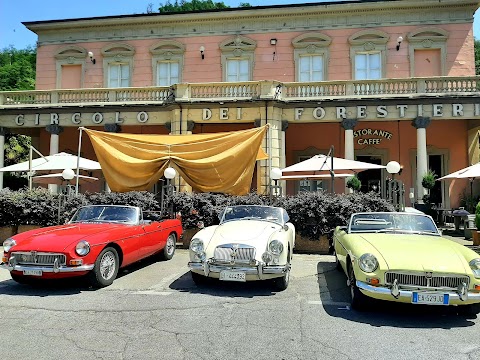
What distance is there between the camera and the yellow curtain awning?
10.4 meters

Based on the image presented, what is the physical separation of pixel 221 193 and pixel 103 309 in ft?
21.6

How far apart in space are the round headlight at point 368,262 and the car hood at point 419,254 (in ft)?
0.49

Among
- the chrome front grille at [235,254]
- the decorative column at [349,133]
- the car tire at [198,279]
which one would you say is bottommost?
the car tire at [198,279]

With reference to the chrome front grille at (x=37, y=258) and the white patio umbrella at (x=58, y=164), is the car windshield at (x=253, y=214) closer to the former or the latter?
the chrome front grille at (x=37, y=258)

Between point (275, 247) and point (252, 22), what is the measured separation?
55.4 feet

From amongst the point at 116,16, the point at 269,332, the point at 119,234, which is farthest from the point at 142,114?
the point at 269,332

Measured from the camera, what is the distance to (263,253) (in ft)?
19.4

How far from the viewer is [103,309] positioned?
521 centimetres

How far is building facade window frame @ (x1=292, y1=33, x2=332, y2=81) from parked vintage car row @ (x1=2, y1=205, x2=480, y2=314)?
13941mm

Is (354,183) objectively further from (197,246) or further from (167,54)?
(167,54)

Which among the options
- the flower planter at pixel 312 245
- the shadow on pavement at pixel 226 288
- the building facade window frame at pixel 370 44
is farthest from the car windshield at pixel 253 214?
the building facade window frame at pixel 370 44

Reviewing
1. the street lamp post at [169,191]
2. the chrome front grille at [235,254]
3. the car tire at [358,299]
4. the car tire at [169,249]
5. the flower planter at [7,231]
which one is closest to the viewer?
the car tire at [358,299]

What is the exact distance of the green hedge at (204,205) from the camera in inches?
397

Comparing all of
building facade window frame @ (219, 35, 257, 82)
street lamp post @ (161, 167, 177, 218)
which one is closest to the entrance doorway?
building facade window frame @ (219, 35, 257, 82)
